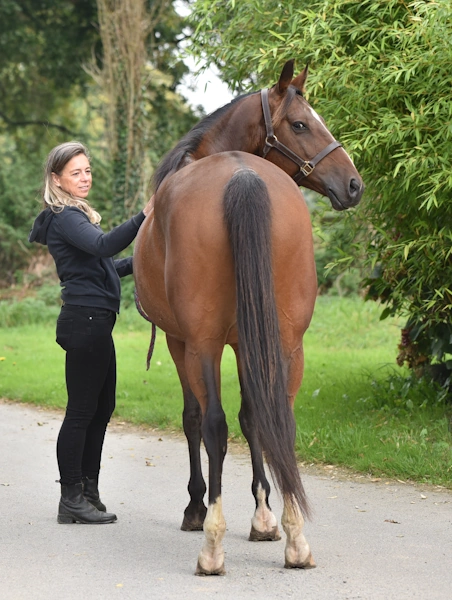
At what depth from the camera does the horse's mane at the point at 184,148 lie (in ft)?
15.6

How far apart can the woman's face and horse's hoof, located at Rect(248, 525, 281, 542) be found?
2.16 m

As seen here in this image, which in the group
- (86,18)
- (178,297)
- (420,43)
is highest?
(86,18)

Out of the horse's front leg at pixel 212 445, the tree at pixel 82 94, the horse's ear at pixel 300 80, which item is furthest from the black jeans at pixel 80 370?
the tree at pixel 82 94

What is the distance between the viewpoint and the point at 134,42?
17406 millimetres

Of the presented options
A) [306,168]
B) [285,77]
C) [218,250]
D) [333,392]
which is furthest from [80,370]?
[333,392]

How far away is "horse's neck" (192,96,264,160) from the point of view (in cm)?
479

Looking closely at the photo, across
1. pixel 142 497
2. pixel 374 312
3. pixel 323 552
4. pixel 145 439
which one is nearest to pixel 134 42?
pixel 374 312

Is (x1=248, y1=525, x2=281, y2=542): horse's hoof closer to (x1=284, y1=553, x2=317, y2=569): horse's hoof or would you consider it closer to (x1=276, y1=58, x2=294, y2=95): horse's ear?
(x1=284, y1=553, x2=317, y2=569): horse's hoof

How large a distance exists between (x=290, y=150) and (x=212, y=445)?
1653 millimetres

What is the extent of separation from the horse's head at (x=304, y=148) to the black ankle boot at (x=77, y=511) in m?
2.20

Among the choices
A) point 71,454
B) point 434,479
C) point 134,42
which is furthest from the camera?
point 134,42

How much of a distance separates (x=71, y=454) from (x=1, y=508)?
0.67 meters

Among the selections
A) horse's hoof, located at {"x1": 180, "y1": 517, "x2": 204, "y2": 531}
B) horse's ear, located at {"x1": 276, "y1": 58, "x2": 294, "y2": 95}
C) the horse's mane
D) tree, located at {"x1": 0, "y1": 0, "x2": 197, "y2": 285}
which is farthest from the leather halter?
tree, located at {"x1": 0, "y1": 0, "x2": 197, "y2": 285}

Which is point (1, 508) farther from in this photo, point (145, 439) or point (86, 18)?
point (86, 18)
